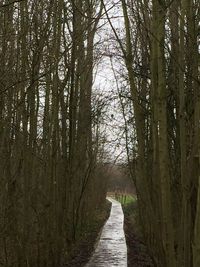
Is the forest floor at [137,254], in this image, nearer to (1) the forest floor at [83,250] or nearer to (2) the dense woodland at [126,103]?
(1) the forest floor at [83,250]

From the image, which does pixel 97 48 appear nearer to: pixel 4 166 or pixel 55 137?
pixel 55 137

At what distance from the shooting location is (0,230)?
6.89 meters

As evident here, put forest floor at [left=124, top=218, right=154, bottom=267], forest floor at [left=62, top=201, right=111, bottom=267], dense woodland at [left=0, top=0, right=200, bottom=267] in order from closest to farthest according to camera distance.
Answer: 1. dense woodland at [left=0, top=0, right=200, bottom=267]
2. forest floor at [left=62, top=201, right=111, bottom=267]
3. forest floor at [left=124, top=218, right=154, bottom=267]

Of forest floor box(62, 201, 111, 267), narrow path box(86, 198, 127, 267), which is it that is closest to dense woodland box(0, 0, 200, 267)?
forest floor box(62, 201, 111, 267)

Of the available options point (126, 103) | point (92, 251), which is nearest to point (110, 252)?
point (92, 251)

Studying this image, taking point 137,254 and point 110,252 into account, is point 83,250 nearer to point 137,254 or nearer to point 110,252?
point 110,252

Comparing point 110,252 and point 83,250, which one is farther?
point 110,252

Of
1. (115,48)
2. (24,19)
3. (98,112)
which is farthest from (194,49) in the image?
(98,112)

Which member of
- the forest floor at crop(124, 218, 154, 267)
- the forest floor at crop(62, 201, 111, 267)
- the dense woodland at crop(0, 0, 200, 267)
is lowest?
the forest floor at crop(124, 218, 154, 267)

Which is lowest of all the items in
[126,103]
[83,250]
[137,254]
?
[137,254]

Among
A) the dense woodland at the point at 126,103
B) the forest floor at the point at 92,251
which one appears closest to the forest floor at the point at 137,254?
the forest floor at the point at 92,251

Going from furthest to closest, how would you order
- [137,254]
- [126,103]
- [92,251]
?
1. [92,251]
2. [137,254]
3. [126,103]

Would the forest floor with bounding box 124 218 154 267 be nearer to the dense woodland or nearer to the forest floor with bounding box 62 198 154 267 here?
the forest floor with bounding box 62 198 154 267

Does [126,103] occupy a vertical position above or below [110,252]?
above
